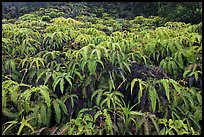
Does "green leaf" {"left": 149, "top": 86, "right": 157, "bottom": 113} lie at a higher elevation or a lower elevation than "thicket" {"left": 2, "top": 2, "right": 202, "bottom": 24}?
lower

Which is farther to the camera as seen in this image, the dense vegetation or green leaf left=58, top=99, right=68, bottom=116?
green leaf left=58, top=99, right=68, bottom=116

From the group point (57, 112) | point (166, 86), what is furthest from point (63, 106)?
point (166, 86)

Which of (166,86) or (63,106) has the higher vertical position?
(166,86)

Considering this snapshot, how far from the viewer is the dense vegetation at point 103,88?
7.37 feet

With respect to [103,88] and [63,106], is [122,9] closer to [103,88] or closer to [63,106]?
[103,88]

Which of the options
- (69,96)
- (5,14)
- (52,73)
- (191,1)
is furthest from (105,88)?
(5,14)

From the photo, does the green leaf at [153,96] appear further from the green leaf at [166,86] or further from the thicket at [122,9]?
the thicket at [122,9]

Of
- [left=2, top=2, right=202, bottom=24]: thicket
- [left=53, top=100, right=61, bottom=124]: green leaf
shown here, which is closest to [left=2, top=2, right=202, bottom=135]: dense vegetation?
[left=53, top=100, right=61, bottom=124]: green leaf

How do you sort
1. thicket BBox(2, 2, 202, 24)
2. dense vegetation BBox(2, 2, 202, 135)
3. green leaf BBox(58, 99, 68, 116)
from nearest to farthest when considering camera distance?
dense vegetation BBox(2, 2, 202, 135), green leaf BBox(58, 99, 68, 116), thicket BBox(2, 2, 202, 24)

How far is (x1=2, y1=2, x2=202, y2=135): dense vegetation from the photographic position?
225cm

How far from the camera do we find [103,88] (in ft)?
8.41

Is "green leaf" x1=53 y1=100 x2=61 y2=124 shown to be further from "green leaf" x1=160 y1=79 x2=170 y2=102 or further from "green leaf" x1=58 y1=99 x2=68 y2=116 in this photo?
"green leaf" x1=160 y1=79 x2=170 y2=102

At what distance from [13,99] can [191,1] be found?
4777mm

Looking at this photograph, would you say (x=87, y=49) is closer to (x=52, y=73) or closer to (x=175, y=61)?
(x=52, y=73)
